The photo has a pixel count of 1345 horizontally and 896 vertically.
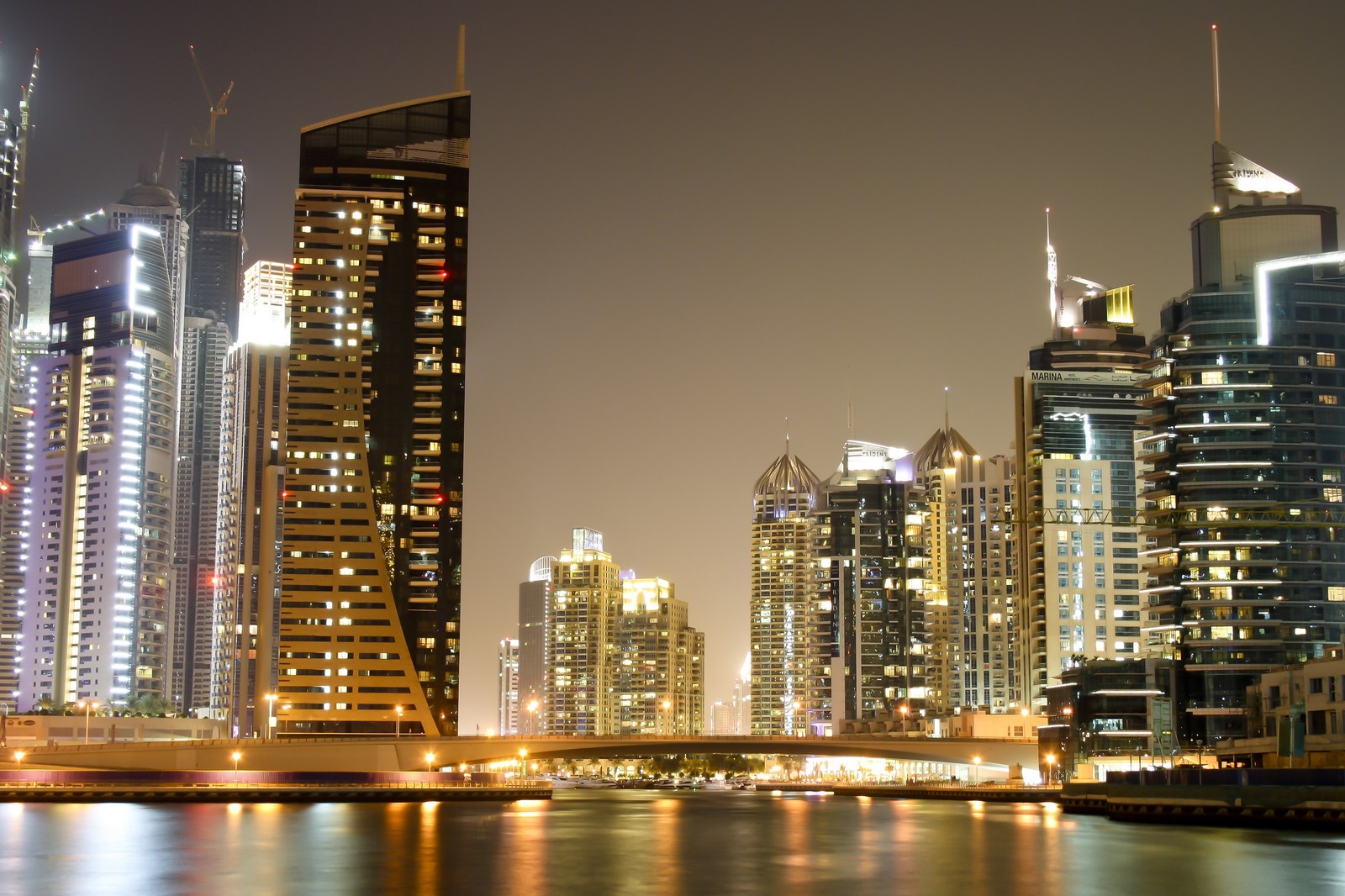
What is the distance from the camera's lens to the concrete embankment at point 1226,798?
116 m

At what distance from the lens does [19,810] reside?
139125mm

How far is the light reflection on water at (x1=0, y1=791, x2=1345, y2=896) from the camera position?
81.4 meters

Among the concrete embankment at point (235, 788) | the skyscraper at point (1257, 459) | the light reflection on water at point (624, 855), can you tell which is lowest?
the concrete embankment at point (235, 788)

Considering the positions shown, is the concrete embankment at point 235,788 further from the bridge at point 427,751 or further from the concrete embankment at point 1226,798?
the concrete embankment at point 1226,798

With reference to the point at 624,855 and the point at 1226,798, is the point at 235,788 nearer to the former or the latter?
the point at 624,855

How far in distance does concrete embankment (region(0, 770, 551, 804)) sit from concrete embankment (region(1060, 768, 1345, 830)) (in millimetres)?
68781

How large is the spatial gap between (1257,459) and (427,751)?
96.5m

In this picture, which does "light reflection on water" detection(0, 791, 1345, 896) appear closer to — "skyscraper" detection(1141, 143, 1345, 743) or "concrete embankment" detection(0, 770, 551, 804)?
"concrete embankment" detection(0, 770, 551, 804)

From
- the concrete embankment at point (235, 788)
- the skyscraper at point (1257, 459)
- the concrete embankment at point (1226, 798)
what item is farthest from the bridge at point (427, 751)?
the concrete embankment at point (1226, 798)

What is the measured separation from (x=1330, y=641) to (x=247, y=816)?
11163cm

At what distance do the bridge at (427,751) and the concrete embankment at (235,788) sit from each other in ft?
11.1

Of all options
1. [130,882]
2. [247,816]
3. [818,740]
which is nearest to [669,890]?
[130,882]

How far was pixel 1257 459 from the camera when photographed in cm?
17288

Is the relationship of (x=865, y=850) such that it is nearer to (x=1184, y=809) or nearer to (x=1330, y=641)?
(x=1184, y=809)
